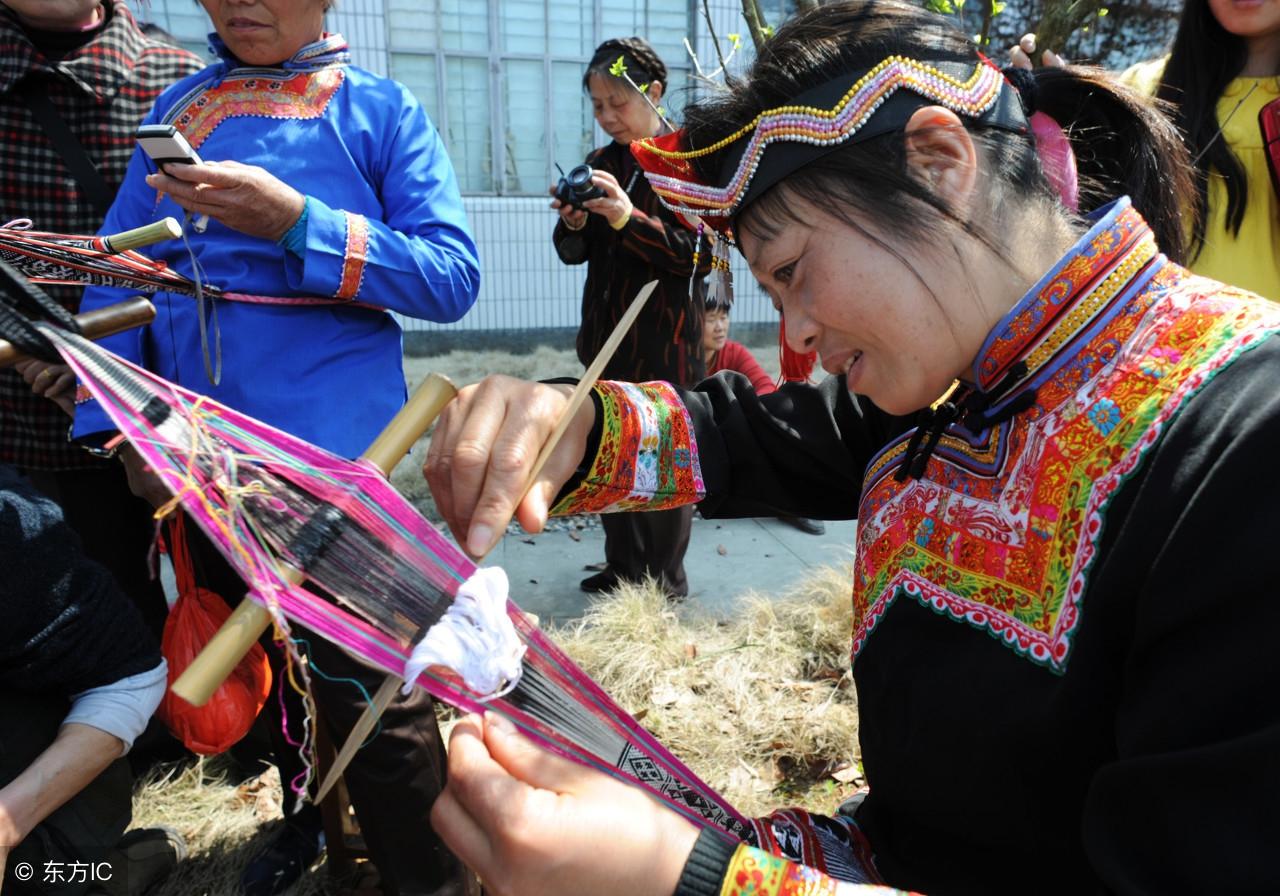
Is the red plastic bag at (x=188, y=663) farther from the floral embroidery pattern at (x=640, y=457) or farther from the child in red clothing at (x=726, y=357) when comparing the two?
the child in red clothing at (x=726, y=357)

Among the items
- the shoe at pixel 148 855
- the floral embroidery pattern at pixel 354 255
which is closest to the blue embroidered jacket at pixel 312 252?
the floral embroidery pattern at pixel 354 255

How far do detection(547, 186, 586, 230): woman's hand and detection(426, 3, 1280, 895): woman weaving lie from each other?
228cm

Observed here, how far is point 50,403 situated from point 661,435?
6.68 ft

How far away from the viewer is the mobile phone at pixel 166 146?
5.81 ft

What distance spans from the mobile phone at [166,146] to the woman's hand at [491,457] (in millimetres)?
955

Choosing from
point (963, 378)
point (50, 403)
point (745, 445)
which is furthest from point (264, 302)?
point (963, 378)

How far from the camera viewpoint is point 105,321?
1.02 meters

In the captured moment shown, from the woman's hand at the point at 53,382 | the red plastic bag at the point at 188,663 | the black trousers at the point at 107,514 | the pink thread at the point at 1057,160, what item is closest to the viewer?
the pink thread at the point at 1057,160

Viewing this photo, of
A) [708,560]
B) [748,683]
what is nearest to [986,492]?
[748,683]

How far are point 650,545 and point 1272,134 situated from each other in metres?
2.77

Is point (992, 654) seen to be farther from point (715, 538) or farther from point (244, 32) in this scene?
point (715, 538)

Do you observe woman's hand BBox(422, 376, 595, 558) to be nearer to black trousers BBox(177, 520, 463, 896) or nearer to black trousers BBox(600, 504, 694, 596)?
black trousers BBox(177, 520, 463, 896)

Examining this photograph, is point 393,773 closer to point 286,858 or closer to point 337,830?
point 337,830

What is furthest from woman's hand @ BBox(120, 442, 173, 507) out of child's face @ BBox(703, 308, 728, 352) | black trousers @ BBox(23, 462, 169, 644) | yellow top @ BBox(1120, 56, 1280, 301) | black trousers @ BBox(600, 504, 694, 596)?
child's face @ BBox(703, 308, 728, 352)
